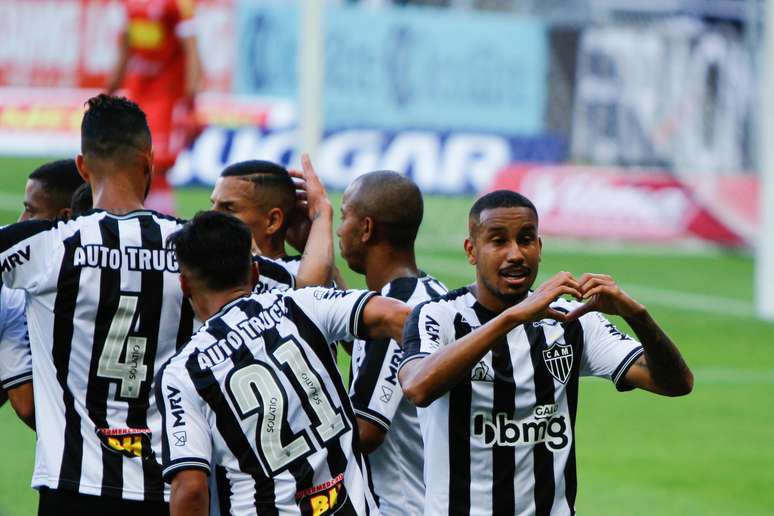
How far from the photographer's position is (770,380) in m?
11.4

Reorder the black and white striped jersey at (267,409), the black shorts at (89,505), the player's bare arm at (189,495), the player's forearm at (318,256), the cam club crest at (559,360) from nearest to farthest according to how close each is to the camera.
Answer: the player's bare arm at (189,495), the black and white striped jersey at (267,409), the cam club crest at (559,360), the black shorts at (89,505), the player's forearm at (318,256)

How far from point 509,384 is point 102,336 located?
126 centimetres

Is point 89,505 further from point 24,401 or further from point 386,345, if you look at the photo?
point 386,345

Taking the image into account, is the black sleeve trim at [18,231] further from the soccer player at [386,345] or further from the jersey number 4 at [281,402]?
the soccer player at [386,345]

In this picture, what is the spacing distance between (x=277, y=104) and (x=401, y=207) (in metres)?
17.7

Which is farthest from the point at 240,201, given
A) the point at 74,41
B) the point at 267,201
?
the point at 74,41

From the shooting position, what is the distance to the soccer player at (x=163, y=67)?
35.8 feet

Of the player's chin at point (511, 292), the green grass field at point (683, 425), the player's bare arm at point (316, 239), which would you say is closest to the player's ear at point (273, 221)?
the player's bare arm at point (316, 239)

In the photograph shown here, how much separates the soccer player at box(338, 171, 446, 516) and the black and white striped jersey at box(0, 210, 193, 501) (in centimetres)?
63

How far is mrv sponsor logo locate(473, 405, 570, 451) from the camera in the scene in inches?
156

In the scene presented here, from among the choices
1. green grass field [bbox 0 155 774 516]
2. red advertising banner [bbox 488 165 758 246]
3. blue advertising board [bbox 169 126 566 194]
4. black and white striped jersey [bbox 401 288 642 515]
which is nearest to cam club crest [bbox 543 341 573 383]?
black and white striped jersey [bbox 401 288 642 515]

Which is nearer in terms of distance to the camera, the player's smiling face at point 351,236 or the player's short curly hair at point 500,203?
the player's short curly hair at point 500,203

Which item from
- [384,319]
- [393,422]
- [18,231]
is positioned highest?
[18,231]

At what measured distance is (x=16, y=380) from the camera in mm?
4676
